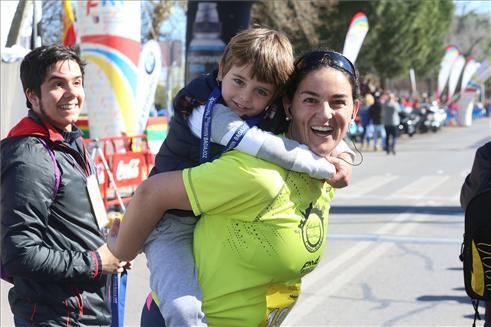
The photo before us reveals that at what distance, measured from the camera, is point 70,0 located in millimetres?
20891

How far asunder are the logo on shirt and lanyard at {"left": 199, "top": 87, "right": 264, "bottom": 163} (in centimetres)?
Answer: 27

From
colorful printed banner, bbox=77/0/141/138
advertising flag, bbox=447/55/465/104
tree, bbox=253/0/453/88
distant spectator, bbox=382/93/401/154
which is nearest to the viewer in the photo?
colorful printed banner, bbox=77/0/141/138

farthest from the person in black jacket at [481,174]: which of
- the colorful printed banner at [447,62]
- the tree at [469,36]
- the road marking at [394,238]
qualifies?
the tree at [469,36]

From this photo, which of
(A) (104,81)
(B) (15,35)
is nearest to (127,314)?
(B) (15,35)

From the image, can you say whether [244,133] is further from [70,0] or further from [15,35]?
[70,0]

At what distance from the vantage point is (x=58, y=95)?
9.78 ft

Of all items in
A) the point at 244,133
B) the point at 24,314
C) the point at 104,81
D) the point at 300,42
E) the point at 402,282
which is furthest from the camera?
the point at 300,42

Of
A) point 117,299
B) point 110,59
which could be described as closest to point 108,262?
point 117,299

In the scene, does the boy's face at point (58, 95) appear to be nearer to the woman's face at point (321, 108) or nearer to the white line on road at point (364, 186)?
the woman's face at point (321, 108)

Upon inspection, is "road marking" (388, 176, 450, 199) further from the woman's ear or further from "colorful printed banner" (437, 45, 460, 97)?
"colorful printed banner" (437, 45, 460, 97)

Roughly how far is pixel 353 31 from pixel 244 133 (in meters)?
19.2

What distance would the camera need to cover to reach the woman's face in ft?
7.46

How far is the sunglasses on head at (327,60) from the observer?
2299 millimetres

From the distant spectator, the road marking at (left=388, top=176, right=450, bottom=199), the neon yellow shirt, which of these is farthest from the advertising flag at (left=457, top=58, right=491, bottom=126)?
the neon yellow shirt
